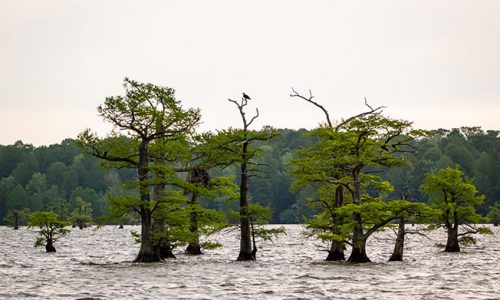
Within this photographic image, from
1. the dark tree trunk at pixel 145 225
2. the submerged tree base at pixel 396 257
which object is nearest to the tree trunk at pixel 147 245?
the dark tree trunk at pixel 145 225

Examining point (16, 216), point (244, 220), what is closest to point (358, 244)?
point (244, 220)

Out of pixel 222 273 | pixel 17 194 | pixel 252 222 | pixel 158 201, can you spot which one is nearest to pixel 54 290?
pixel 222 273

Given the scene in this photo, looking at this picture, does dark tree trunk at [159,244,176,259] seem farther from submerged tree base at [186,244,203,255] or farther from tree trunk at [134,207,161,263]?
submerged tree base at [186,244,203,255]

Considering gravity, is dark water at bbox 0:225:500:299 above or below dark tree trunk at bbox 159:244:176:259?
below

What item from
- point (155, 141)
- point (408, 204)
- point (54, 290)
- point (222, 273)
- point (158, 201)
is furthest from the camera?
point (155, 141)

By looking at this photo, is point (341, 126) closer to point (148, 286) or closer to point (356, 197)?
point (356, 197)

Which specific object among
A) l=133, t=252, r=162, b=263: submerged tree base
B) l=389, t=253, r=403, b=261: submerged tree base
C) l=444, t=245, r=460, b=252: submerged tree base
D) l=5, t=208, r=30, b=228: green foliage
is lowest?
l=133, t=252, r=162, b=263: submerged tree base

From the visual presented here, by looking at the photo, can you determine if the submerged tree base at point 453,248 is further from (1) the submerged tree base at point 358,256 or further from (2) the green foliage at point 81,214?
(2) the green foliage at point 81,214

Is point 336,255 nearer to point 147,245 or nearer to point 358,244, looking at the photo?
point 358,244

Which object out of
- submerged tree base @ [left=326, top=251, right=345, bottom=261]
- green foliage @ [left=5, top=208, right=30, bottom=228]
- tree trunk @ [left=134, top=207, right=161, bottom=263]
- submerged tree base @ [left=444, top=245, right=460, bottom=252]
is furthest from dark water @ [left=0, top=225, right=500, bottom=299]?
green foliage @ [left=5, top=208, right=30, bottom=228]

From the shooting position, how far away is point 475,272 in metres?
46.9

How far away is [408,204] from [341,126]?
9.09 meters

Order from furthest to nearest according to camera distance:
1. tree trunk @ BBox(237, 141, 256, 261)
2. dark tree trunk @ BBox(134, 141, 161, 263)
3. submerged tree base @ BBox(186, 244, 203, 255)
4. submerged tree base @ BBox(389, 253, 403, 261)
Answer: submerged tree base @ BBox(186, 244, 203, 255) < submerged tree base @ BBox(389, 253, 403, 261) < tree trunk @ BBox(237, 141, 256, 261) < dark tree trunk @ BBox(134, 141, 161, 263)

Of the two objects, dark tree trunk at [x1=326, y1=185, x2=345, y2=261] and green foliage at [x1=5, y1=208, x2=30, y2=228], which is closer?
dark tree trunk at [x1=326, y1=185, x2=345, y2=261]
